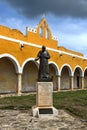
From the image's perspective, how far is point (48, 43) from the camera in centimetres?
2678

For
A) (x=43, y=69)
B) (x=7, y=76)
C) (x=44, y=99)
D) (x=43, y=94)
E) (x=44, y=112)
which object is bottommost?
(x=44, y=112)

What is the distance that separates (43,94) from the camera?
356 inches

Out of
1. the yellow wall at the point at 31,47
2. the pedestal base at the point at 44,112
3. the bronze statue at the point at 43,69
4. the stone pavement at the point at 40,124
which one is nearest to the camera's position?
the stone pavement at the point at 40,124

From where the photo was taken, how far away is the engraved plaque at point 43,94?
9047 mm

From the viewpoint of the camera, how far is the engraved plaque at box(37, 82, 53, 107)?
905 centimetres

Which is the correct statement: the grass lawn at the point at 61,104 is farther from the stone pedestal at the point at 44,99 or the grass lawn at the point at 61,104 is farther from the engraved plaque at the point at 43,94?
the engraved plaque at the point at 43,94

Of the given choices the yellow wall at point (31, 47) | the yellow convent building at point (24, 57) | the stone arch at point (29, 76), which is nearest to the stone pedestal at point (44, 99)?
the yellow convent building at point (24, 57)

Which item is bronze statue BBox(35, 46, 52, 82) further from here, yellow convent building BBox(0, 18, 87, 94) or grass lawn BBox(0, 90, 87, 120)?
yellow convent building BBox(0, 18, 87, 94)

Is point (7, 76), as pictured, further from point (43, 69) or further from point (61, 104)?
point (43, 69)

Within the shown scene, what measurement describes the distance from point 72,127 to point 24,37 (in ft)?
53.6

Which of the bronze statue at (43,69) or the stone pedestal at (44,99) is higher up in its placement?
the bronze statue at (43,69)

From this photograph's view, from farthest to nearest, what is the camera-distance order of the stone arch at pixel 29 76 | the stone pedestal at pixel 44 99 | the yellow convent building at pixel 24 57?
1. the stone arch at pixel 29 76
2. the yellow convent building at pixel 24 57
3. the stone pedestal at pixel 44 99

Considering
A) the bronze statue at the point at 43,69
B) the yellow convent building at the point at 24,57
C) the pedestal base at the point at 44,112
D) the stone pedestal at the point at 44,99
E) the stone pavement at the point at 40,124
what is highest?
the yellow convent building at the point at 24,57

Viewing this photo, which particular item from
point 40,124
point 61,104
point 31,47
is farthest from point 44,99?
point 31,47
